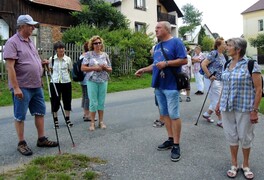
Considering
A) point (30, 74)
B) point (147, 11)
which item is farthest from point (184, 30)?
point (30, 74)

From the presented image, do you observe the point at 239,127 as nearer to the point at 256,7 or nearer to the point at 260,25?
the point at 260,25

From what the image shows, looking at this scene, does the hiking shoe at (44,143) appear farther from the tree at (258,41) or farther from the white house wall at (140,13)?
the tree at (258,41)

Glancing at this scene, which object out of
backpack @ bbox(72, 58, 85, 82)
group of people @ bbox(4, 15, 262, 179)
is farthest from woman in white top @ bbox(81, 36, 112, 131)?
backpack @ bbox(72, 58, 85, 82)

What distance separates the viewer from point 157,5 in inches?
1393

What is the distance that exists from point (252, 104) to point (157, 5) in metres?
32.9

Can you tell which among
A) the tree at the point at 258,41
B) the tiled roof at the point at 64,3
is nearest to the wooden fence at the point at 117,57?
the tiled roof at the point at 64,3

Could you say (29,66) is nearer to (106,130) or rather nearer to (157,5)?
(106,130)

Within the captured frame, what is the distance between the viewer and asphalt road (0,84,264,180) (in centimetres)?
417

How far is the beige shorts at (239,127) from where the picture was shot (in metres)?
3.92

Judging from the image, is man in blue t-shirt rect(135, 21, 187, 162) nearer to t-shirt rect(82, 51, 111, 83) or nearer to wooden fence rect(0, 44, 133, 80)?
t-shirt rect(82, 51, 111, 83)

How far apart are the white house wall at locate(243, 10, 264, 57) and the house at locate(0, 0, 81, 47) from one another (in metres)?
31.1

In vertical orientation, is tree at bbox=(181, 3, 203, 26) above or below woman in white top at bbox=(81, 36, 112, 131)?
above

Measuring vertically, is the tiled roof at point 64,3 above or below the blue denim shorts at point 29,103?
above

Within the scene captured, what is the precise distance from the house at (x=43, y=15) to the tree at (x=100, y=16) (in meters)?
1.41
